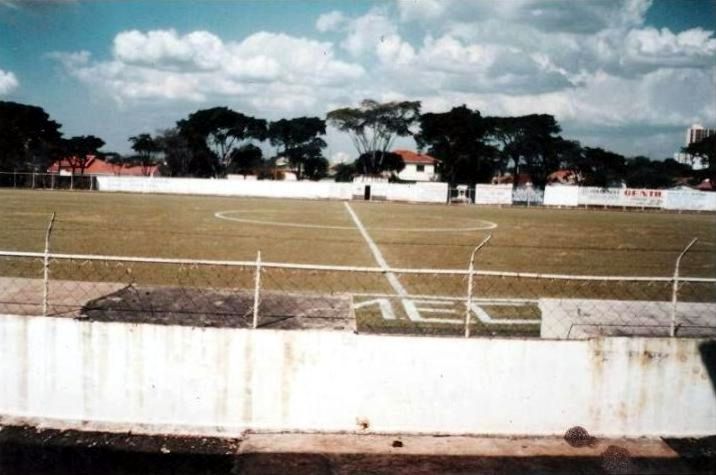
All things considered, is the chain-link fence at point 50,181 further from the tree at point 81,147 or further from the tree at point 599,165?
the tree at point 599,165

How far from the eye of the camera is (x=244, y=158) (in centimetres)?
8169

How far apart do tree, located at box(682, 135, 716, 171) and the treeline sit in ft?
0.50

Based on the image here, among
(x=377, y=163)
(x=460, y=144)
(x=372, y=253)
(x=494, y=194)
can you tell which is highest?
(x=460, y=144)

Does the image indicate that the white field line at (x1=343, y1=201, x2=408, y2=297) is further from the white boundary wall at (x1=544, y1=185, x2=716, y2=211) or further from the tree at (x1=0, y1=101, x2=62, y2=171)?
the tree at (x1=0, y1=101, x2=62, y2=171)

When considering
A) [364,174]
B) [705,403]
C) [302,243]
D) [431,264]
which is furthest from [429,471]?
[364,174]

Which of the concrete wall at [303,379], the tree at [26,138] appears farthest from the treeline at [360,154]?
the concrete wall at [303,379]

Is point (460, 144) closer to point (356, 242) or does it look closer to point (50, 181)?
point (50, 181)

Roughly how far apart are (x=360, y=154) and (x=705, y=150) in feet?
142

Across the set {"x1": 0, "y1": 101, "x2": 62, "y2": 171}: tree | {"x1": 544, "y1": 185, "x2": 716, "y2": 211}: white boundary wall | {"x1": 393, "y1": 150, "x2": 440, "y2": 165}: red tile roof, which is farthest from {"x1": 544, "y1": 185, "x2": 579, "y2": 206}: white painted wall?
{"x1": 0, "y1": 101, "x2": 62, "y2": 171}: tree

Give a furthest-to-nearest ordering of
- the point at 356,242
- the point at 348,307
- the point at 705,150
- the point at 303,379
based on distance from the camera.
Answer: the point at 705,150 → the point at 356,242 → the point at 348,307 → the point at 303,379

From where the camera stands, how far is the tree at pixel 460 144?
66.4 meters

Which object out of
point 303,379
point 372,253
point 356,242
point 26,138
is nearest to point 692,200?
point 356,242

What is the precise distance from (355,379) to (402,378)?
0.43 m

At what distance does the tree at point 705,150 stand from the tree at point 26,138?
75916 millimetres
